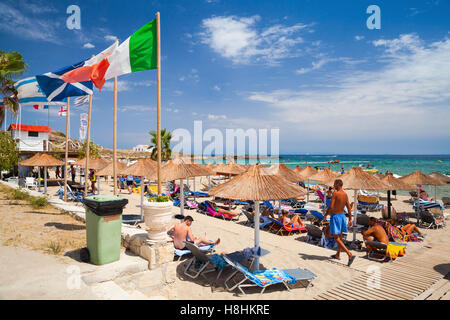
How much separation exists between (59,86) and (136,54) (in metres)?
4.80

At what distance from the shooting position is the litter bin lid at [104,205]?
4.10 meters

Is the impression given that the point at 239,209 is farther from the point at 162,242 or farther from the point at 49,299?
the point at 49,299

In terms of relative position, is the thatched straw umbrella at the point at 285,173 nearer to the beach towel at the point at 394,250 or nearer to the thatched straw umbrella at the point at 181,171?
the thatched straw umbrella at the point at 181,171

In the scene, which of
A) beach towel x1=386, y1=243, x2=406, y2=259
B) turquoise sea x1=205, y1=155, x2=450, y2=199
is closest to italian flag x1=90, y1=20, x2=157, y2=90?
beach towel x1=386, y1=243, x2=406, y2=259

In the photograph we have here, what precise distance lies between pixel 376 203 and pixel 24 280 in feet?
48.5

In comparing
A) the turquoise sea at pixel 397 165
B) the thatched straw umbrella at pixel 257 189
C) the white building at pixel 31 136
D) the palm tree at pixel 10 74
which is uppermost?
the palm tree at pixel 10 74

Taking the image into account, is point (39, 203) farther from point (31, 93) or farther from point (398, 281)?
point (398, 281)

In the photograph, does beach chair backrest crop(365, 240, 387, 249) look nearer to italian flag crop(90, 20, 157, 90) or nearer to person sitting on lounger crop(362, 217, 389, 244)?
person sitting on lounger crop(362, 217, 389, 244)

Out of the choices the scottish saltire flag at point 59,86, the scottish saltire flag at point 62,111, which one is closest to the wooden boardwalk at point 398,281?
the scottish saltire flag at point 59,86

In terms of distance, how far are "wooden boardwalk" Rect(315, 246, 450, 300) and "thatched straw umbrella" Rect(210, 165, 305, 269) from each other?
1.75m

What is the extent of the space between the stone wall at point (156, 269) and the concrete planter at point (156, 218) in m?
0.13

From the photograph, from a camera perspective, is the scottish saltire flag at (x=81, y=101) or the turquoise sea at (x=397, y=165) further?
the turquoise sea at (x=397, y=165)

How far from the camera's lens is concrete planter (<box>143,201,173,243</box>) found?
4.52 meters
